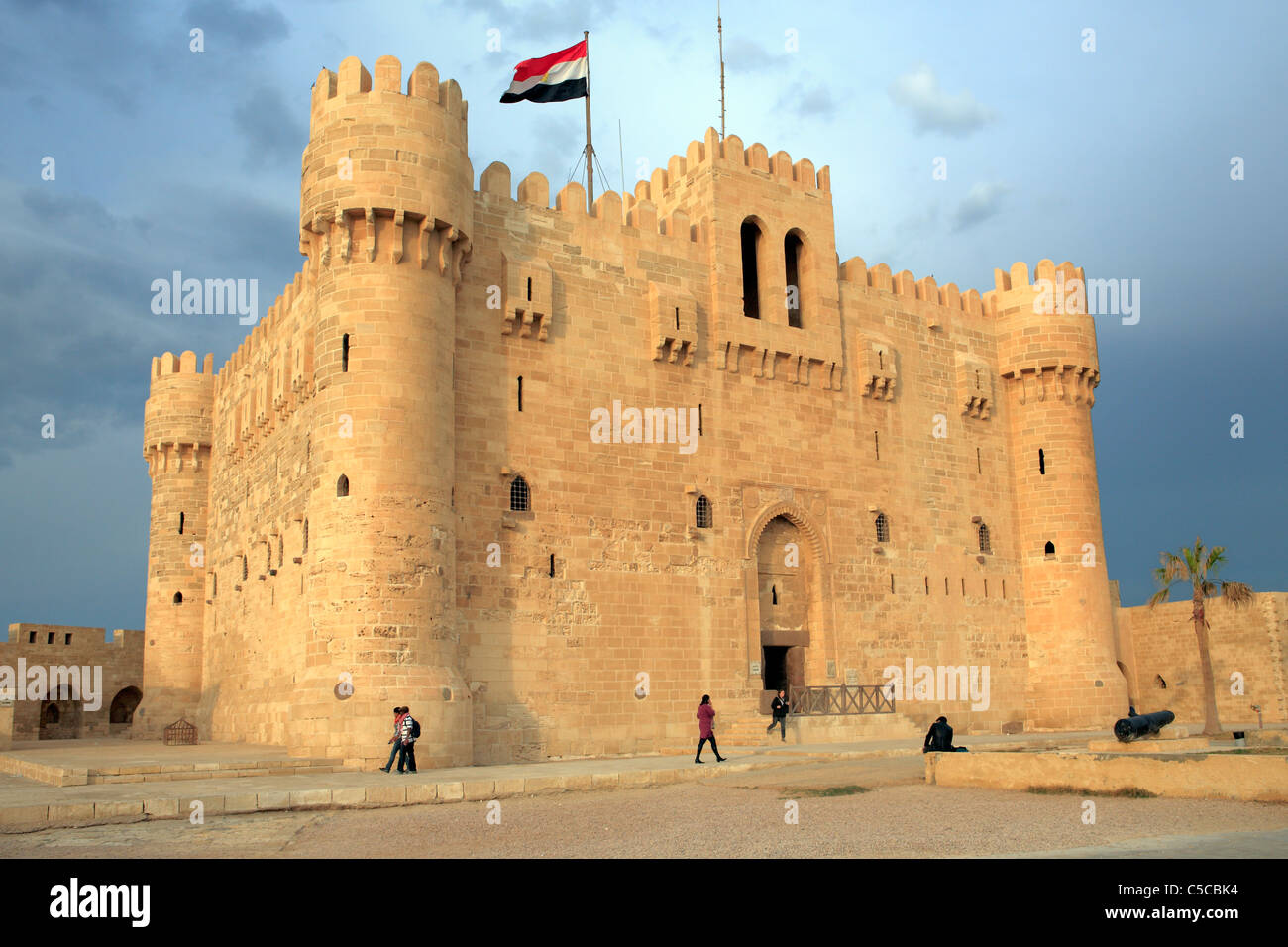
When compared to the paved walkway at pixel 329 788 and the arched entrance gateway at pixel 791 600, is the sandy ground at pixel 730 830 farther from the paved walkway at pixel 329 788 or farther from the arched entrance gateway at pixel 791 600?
the arched entrance gateway at pixel 791 600

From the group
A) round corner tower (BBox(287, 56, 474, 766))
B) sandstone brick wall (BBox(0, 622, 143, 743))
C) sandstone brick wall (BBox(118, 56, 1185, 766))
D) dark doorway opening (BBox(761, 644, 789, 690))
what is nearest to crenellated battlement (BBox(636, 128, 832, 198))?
sandstone brick wall (BBox(118, 56, 1185, 766))

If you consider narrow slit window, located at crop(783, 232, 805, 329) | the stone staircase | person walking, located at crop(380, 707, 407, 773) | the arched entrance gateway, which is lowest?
the stone staircase

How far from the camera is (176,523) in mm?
31797

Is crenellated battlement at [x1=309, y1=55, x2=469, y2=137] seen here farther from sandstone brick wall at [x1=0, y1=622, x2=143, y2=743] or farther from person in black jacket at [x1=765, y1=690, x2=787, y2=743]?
sandstone brick wall at [x1=0, y1=622, x2=143, y2=743]

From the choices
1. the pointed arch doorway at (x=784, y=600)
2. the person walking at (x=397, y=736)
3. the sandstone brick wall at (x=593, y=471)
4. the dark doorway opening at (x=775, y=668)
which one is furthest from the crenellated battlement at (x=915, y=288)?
the person walking at (x=397, y=736)

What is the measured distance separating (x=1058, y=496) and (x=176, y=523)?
2477 cm

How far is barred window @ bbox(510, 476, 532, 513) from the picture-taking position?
2091 centimetres

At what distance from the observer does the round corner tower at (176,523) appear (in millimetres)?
30781

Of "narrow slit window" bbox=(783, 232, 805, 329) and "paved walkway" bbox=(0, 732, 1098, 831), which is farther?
"narrow slit window" bbox=(783, 232, 805, 329)

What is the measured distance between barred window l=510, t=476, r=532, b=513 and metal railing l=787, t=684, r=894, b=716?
23.5 feet

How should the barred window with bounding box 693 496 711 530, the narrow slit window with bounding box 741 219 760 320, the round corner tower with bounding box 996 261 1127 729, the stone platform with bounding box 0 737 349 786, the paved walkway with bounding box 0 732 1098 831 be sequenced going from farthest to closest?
the round corner tower with bounding box 996 261 1127 729
the narrow slit window with bounding box 741 219 760 320
the barred window with bounding box 693 496 711 530
the stone platform with bounding box 0 737 349 786
the paved walkway with bounding box 0 732 1098 831
